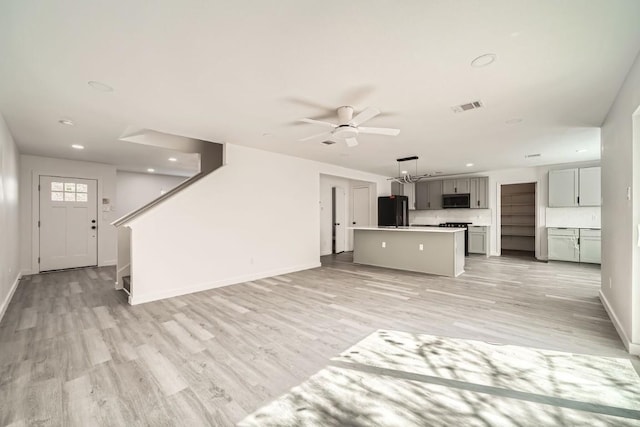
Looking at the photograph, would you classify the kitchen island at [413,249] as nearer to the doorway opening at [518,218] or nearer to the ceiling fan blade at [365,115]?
the ceiling fan blade at [365,115]

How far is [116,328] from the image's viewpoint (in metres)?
2.99

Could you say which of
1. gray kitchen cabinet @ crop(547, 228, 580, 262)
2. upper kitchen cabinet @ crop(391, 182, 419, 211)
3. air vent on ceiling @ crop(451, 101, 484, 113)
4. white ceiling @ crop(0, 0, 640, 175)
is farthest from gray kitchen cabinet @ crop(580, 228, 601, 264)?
air vent on ceiling @ crop(451, 101, 484, 113)

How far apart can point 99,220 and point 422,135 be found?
24.9 ft

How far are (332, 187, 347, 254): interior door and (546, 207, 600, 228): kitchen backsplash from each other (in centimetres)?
560

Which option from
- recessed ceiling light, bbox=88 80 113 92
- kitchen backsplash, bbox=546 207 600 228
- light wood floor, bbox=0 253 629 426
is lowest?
light wood floor, bbox=0 253 629 426

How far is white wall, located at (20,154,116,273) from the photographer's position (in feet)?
18.4

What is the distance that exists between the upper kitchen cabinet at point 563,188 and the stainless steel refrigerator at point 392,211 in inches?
145

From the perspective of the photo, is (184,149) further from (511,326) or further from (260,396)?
(511,326)

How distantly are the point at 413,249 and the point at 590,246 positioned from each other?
4.36m

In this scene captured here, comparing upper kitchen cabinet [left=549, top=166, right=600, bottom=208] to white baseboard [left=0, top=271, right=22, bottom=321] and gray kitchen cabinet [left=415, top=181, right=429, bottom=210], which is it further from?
white baseboard [left=0, top=271, right=22, bottom=321]

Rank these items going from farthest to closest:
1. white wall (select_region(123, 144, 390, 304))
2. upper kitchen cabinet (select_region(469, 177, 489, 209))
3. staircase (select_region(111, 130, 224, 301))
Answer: upper kitchen cabinet (select_region(469, 177, 489, 209)), staircase (select_region(111, 130, 224, 301)), white wall (select_region(123, 144, 390, 304))

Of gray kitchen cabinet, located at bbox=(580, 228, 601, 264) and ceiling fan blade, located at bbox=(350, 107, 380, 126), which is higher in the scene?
ceiling fan blade, located at bbox=(350, 107, 380, 126)

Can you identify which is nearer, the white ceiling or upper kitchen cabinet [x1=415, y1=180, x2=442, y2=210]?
the white ceiling

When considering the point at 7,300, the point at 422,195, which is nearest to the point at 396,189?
the point at 422,195
